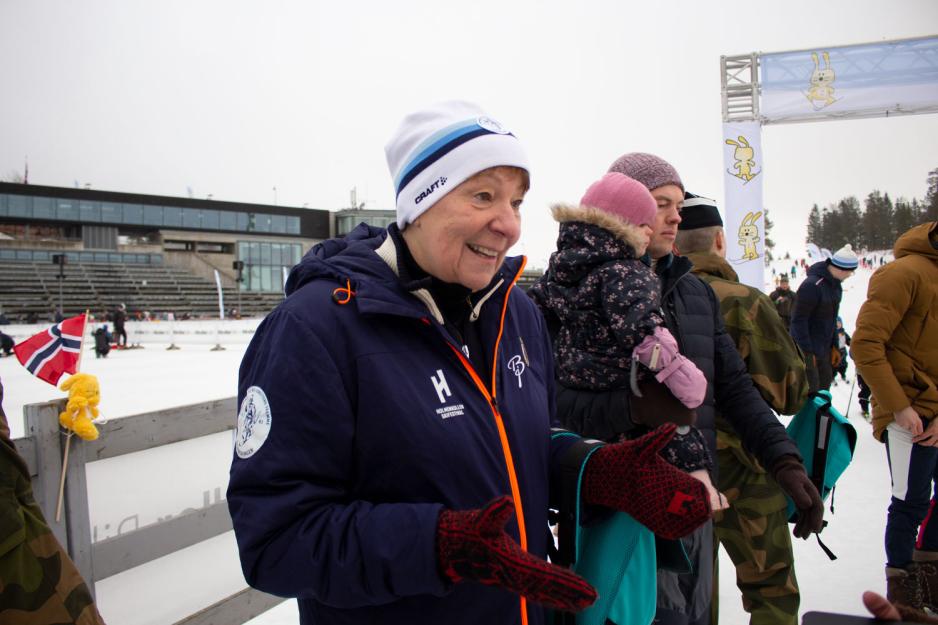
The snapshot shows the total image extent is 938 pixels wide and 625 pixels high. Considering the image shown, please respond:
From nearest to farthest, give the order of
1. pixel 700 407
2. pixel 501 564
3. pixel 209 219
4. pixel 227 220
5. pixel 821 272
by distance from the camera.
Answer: pixel 501 564
pixel 700 407
pixel 821 272
pixel 209 219
pixel 227 220

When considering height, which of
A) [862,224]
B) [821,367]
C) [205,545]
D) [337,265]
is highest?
[862,224]

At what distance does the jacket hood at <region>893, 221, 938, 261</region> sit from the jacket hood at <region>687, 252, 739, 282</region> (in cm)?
116

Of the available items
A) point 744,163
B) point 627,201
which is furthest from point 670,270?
point 744,163

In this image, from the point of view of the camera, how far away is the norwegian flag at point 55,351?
3.02 m

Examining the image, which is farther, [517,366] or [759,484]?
[759,484]

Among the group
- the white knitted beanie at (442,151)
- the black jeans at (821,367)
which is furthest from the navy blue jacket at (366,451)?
the black jeans at (821,367)

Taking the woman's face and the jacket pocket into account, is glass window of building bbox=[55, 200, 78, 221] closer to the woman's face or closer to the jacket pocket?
the jacket pocket

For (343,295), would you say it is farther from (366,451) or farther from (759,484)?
(759,484)

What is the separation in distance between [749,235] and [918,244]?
7461 millimetres

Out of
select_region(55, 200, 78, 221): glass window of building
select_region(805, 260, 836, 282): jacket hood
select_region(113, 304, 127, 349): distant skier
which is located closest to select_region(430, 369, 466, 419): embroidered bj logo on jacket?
select_region(805, 260, 836, 282): jacket hood

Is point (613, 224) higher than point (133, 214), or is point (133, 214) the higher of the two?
point (133, 214)

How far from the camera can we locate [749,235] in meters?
9.71

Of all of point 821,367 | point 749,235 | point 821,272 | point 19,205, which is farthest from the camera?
point 19,205

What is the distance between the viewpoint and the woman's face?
1.15 meters
